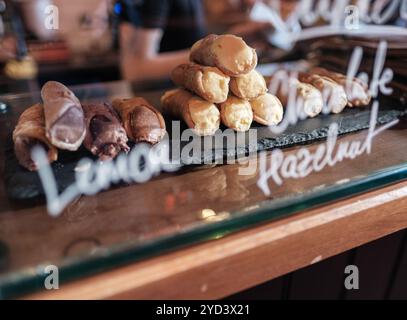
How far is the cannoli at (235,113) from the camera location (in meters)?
1.17

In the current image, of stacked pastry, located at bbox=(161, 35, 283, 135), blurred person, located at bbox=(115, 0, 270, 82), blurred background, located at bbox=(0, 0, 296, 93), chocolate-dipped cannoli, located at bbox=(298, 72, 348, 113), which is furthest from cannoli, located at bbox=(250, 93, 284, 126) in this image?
blurred person, located at bbox=(115, 0, 270, 82)

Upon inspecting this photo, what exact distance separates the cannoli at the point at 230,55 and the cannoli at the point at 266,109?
128mm

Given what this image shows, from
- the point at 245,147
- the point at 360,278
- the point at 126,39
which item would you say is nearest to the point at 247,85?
the point at 245,147

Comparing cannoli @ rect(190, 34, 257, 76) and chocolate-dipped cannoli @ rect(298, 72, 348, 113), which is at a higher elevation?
cannoli @ rect(190, 34, 257, 76)

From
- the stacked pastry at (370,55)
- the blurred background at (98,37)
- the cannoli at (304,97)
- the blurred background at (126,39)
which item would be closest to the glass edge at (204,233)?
the cannoli at (304,97)

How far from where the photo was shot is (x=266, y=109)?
123cm

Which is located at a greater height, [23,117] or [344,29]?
[344,29]

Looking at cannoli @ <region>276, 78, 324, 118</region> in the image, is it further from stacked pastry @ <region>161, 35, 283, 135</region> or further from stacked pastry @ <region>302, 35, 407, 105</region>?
stacked pastry @ <region>302, 35, 407, 105</region>

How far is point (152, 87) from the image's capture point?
1.78 metres

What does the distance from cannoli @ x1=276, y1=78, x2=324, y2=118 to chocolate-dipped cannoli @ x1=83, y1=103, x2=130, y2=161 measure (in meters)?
0.60

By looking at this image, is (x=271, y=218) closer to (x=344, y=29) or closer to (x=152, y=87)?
(x=152, y=87)

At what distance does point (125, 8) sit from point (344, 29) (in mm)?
1599

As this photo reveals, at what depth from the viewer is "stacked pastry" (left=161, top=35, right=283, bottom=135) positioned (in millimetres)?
1124

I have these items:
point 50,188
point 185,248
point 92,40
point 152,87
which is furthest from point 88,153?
point 92,40
